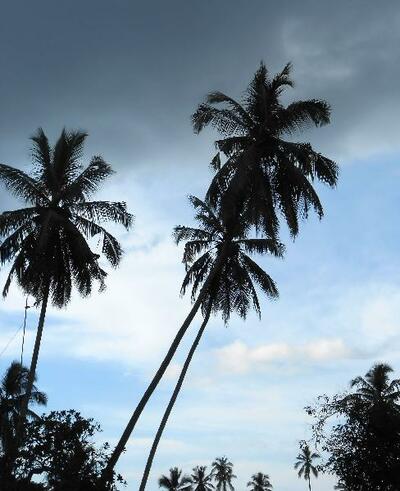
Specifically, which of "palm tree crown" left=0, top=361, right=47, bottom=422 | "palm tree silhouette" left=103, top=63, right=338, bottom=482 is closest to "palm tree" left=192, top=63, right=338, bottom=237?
"palm tree silhouette" left=103, top=63, right=338, bottom=482

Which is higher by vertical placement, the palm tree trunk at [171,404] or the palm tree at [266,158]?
the palm tree at [266,158]

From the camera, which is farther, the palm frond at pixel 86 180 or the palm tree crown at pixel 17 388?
the palm tree crown at pixel 17 388

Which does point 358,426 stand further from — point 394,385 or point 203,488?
point 203,488

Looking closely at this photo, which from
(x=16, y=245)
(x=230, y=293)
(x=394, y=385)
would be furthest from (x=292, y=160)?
(x=394, y=385)

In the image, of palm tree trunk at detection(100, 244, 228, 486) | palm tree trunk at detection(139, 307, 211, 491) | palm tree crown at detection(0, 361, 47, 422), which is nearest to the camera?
palm tree trunk at detection(100, 244, 228, 486)

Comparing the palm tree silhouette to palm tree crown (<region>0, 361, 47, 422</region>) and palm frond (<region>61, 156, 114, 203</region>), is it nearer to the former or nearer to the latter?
palm frond (<region>61, 156, 114, 203</region>)

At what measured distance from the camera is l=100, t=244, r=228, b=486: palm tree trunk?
69.4 ft

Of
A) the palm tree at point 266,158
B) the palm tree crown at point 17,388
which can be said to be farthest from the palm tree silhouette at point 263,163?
the palm tree crown at point 17,388

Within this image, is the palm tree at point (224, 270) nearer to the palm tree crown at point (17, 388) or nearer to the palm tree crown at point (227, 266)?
the palm tree crown at point (227, 266)

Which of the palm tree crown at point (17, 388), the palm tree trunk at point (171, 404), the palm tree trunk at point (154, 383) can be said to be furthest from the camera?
the palm tree crown at point (17, 388)

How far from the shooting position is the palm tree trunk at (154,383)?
21166 mm

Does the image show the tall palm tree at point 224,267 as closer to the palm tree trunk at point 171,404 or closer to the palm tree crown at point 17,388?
the palm tree trunk at point 171,404

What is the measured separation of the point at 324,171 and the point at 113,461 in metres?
13.7

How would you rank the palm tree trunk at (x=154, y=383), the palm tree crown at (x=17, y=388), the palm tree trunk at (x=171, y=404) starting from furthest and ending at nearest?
the palm tree crown at (x=17, y=388)
the palm tree trunk at (x=171, y=404)
the palm tree trunk at (x=154, y=383)
